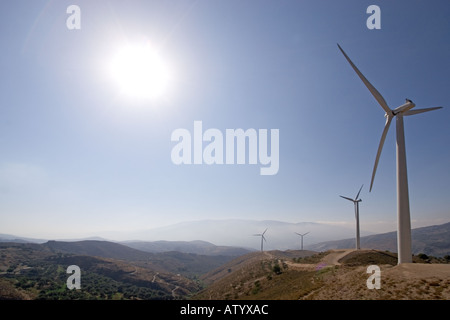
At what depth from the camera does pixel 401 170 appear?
2809cm

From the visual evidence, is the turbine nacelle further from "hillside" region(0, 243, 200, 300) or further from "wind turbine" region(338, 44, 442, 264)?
"hillside" region(0, 243, 200, 300)

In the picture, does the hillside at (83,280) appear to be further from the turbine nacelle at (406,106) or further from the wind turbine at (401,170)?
the turbine nacelle at (406,106)

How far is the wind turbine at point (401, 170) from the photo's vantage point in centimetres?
2709

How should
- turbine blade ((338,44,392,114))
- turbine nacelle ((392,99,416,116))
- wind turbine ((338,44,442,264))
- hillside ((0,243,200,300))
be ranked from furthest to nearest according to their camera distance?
hillside ((0,243,200,300)) → turbine blade ((338,44,392,114)) → turbine nacelle ((392,99,416,116)) → wind turbine ((338,44,442,264))

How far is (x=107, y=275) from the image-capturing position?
12662 centimetres

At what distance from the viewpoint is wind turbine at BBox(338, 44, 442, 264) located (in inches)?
1067

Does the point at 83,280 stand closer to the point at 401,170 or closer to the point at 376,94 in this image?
the point at 401,170

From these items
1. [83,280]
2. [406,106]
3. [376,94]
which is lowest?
[83,280]

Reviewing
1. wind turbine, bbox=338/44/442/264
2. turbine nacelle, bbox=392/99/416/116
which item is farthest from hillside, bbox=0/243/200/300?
turbine nacelle, bbox=392/99/416/116

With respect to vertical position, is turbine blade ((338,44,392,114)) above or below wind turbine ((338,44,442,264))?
above

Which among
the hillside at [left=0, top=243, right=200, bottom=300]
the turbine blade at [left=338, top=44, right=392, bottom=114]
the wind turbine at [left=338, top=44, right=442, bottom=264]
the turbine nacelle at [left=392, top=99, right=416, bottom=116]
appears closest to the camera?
the wind turbine at [left=338, top=44, right=442, bottom=264]

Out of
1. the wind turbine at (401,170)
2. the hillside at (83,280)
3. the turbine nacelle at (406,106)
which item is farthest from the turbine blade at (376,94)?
the hillside at (83,280)

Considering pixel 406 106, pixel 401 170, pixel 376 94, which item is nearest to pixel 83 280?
pixel 401 170
